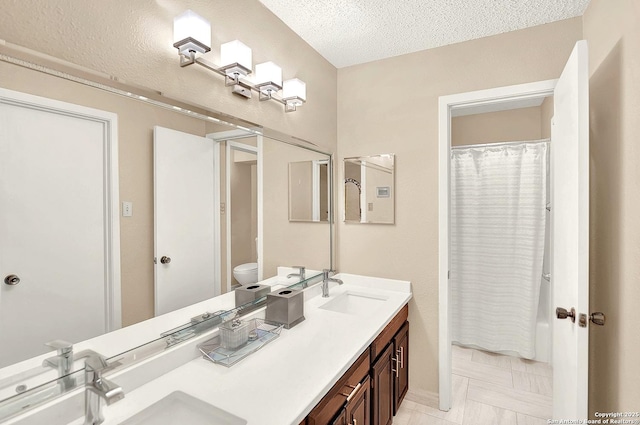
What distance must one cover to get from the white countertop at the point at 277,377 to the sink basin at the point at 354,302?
46cm

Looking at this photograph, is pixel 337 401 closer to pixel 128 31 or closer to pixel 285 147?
pixel 285 147

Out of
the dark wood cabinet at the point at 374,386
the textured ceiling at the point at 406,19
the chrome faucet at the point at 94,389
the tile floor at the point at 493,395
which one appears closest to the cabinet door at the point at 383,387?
the dark wood cabinet at the point at 374,386

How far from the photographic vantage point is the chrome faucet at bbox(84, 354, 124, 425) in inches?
32.6

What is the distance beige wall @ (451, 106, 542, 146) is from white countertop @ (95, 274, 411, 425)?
2.79 m

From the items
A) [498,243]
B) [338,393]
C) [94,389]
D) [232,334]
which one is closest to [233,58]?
[232,334]

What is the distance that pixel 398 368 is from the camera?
1.98 metres

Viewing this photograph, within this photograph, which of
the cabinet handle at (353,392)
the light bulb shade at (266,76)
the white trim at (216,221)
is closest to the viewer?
the cabinet handle at (353,392)

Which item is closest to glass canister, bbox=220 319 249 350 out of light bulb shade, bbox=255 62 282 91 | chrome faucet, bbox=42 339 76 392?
chrome faucet, bbox=42 339 76 392

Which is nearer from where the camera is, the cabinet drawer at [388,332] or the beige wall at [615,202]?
the beige wall at [615,202]

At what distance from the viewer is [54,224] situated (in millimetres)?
872

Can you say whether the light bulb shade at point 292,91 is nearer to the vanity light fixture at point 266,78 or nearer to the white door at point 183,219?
the vanity light fixture at point 266,78

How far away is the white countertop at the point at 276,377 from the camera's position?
0.94 meters

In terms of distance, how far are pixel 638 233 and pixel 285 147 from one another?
1.67 metres

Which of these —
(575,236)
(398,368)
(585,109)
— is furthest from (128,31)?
(398,368)
